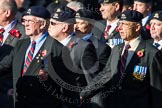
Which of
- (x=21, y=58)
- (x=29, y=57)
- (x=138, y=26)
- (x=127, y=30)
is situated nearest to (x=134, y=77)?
(x=127, y=30)

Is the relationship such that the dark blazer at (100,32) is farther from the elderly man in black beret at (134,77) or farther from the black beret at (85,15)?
the elderly man in black beret at (134,77)

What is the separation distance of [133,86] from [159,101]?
0.45 meters

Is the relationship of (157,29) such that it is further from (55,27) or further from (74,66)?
(74,66)

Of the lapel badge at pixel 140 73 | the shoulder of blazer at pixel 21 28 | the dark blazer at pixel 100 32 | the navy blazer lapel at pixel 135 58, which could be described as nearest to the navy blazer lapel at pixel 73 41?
the navy blazer lapel at pixel 135 58

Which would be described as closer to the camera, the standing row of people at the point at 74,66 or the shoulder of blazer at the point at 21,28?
the standing row of people at the point at 74,66

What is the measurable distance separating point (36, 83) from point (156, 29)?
2763 millimetres

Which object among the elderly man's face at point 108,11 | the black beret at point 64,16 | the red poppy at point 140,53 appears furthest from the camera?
the elderly man's face at point 108,11

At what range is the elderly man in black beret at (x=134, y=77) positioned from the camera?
39.3 ft

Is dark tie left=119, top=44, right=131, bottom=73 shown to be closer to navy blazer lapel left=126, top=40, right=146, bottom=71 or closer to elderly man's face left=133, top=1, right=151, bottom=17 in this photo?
navy blazer lapel left=126, top=40, right=146, bottom=71

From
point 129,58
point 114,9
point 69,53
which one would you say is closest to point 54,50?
point 69,53

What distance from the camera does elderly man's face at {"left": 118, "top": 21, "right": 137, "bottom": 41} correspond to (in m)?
12.2

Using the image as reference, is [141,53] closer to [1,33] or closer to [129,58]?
[129,58]

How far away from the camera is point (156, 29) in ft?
44.3

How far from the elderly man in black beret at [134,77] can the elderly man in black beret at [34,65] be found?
2.48 feet
